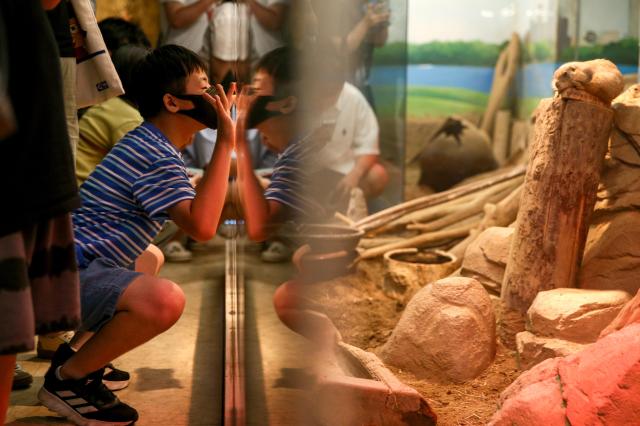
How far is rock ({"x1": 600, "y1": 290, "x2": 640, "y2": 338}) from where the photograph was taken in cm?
189

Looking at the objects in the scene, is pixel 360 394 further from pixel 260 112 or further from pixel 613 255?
pixel 613 255

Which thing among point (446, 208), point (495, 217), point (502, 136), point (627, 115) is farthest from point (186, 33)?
point (502, 136)

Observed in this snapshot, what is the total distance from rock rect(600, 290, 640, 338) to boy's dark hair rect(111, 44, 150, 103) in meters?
1.18

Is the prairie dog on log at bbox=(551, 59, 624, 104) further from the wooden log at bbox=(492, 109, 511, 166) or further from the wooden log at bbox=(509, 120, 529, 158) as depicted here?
the wooden log at bbox=(492, 109, 511, 166)

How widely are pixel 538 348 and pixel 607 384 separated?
2.00 feet

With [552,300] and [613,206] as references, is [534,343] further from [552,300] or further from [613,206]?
[613,206]

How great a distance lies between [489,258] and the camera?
2.86m

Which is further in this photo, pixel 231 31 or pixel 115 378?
pixel 115 378

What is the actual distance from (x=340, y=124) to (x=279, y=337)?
16.2 inches

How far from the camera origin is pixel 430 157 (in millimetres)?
6430

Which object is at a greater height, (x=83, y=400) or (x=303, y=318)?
(x=303, y=318)

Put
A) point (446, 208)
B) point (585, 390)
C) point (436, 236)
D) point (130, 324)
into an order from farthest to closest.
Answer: point (446, 208), point (436, 236), point (130, 324), point (585, 390)

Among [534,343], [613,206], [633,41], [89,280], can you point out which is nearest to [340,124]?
[89,280]

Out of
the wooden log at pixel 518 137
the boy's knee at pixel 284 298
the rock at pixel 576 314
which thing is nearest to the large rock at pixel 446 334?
the rock at pixel 576 314
